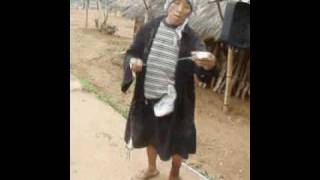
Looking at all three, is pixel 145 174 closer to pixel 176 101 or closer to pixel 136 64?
pixel 176 101

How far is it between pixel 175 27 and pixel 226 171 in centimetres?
189

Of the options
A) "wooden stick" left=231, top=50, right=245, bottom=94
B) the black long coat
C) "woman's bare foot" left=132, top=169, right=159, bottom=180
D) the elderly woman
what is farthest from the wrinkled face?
"wooden stick" left=231, top=50, right=245, bottom=94

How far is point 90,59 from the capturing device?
1026cm

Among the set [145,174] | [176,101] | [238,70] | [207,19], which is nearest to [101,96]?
[207,19]

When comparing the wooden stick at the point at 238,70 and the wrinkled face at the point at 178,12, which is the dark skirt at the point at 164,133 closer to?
the wrinkled face at the point at 178,12

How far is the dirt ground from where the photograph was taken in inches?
222

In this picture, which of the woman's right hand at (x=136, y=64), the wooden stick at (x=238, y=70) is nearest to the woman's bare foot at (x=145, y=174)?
the woman's right hand at (x=136, y=64)

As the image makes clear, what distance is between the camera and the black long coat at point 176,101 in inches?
167

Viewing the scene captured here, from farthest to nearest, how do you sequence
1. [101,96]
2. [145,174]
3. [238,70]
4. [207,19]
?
[238,70]
[207,19]
[101,96]
[145,174]

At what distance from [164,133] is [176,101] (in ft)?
0.96

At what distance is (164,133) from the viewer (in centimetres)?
437

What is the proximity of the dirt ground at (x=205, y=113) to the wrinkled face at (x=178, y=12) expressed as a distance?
1.81m
